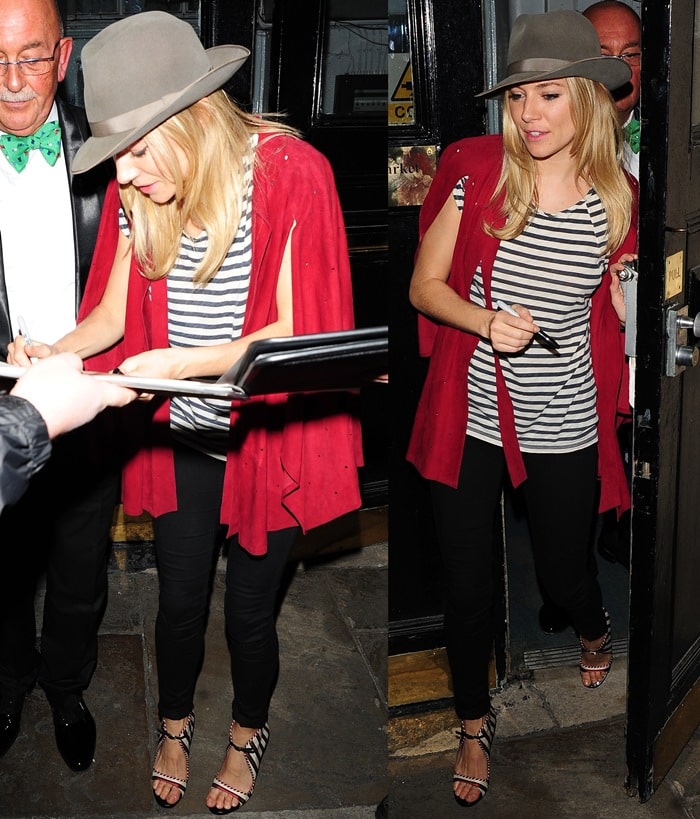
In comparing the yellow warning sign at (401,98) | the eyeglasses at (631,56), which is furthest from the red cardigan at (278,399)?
the eyeglasses at (631,56)

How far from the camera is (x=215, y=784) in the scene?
213 cm

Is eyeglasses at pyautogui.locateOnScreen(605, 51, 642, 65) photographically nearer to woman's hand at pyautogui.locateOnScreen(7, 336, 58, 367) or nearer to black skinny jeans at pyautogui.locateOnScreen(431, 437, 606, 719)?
black skinny jeans at pyautogui.locateOnScreen(431, 437, 606, 719)

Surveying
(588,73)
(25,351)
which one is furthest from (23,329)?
(588,73)

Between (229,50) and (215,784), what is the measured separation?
1.40 metres

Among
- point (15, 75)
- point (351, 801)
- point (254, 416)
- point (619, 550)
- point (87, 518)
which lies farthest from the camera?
point (619, 550)

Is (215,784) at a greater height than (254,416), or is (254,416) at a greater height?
(254,416)

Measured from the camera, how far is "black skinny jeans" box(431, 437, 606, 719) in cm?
216

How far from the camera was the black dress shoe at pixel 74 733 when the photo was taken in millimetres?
2111

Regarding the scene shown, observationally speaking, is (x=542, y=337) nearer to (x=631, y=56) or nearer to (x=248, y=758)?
(x=631, y=56)

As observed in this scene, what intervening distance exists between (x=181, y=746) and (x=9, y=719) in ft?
1.21

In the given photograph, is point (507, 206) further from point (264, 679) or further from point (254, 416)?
point (264, 679)

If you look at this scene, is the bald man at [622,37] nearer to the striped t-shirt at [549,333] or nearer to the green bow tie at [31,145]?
the striped t-shirt at [549,333]

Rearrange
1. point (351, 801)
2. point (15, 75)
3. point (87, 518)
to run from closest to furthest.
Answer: point (15, 75) → point (87, 518) → point (351, 801)

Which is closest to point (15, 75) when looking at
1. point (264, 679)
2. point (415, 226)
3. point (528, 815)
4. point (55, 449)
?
point (55, 449)
